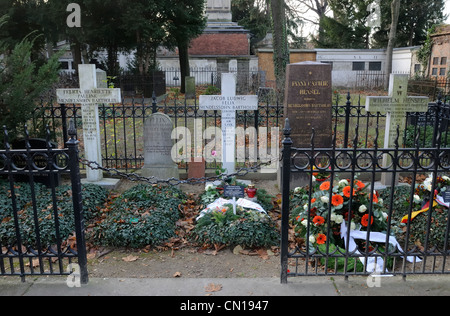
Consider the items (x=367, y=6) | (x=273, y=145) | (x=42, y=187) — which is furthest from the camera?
(x=367, y=6)

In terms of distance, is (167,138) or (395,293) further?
(167,138)

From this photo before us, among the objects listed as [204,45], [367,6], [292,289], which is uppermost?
[367,6]

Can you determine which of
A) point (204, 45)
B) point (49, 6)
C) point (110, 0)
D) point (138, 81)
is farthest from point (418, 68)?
point (49, 6)

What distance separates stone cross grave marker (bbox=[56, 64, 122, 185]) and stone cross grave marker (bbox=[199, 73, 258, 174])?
173cm

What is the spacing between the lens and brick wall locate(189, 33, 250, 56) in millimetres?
32594

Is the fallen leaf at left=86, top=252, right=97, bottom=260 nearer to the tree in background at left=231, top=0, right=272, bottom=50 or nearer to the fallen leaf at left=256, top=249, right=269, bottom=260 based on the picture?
the fallen leaf at left=256, top=249, right=269, bottom=260

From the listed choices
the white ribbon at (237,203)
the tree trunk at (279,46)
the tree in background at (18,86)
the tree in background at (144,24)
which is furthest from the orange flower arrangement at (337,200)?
the tree in background at (144,24)

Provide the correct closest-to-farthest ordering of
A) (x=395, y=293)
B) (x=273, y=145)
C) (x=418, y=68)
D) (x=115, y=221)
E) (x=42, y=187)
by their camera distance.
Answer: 1. (x=395, y=293)
2. (x=115, y=221)
3. (x=42, y=187)
4. (x=273, y=145)
5. (x=418, y=68)

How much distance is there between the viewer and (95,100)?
7.18 meters

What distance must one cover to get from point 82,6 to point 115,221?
17.9 meters

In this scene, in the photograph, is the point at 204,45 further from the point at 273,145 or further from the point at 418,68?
the point at 273,145

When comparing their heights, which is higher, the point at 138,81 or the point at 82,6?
the point at 82,6

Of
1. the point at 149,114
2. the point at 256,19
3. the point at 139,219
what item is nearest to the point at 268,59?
the point at 256,19

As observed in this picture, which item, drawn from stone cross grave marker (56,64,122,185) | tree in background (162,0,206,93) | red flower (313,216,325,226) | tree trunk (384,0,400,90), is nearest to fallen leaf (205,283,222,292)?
red flower (313,216,325,226)
